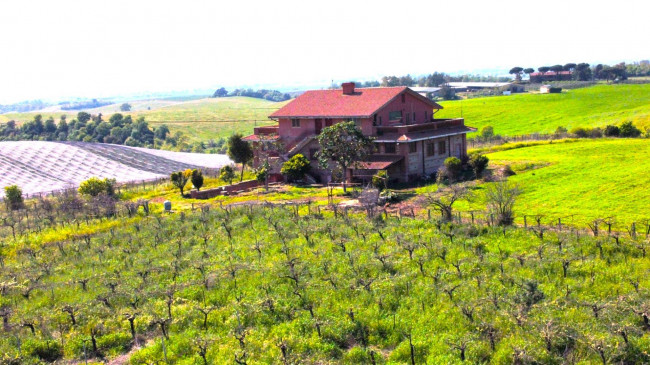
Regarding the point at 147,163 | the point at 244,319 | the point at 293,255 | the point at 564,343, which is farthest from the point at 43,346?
the point at 147,163

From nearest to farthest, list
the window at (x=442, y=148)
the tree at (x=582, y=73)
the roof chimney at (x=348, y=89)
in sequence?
the window at (x=442, y=148) → the roof chimney at (x=348, y=89) → the tree at (x=582, y=73)

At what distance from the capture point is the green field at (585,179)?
110ft

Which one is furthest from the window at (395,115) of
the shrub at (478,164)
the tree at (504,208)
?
the tree at (504,208)

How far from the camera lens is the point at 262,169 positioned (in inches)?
2008

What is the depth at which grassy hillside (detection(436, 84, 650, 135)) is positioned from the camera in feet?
278

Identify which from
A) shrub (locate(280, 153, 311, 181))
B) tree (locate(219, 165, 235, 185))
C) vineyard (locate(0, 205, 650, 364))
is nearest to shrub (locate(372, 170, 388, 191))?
shrub (locate(280, 153, 311, 181))

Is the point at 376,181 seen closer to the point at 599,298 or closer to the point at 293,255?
the point at 293,255

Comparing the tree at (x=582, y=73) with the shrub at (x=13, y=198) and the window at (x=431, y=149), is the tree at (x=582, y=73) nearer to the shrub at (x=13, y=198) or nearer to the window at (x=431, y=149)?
the window at (x=431, y=149)

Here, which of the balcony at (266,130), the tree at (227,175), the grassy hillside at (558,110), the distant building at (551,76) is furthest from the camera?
the distant building at (551,76)

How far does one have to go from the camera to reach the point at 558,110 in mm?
97812

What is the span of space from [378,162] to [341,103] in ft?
29.5

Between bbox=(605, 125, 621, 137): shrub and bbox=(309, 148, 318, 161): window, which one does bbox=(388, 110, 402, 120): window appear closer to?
bbox=(309, 148, 318, 161): window

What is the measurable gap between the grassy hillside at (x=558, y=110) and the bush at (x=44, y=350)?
6655cm

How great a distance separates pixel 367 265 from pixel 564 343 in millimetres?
9258
